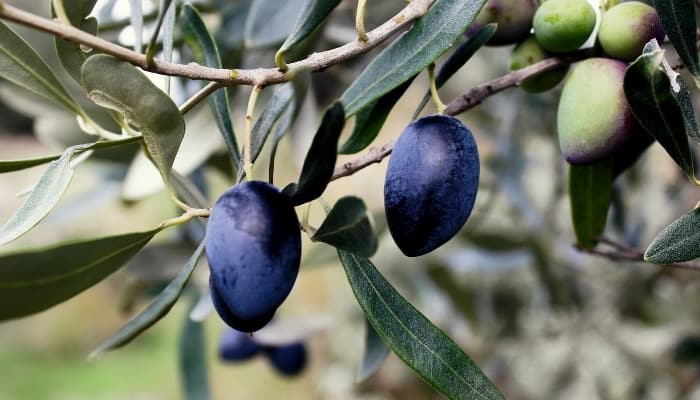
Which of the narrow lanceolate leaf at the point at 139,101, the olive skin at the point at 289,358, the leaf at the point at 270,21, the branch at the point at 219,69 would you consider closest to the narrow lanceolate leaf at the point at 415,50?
the branch at the point at 219,69

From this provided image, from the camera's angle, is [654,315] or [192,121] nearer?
[192,121]

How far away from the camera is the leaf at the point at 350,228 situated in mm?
411

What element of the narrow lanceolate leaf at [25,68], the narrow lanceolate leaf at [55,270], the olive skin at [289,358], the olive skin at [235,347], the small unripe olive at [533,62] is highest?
the narrow lanceolate leaf at [25,68]

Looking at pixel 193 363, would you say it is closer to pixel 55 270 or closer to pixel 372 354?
pixel 372 354

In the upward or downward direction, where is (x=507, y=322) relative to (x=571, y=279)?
downward

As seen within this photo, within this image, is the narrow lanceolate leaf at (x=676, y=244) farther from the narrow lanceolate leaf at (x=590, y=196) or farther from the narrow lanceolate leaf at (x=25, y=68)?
the narrow lanceolate leaf at (x=25, y=68)

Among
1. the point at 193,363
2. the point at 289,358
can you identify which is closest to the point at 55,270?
the point at 193,363

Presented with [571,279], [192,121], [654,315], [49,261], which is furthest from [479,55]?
[49,261]

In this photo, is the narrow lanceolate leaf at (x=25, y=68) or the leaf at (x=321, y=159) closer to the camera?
the leaf at (x=321, y=159)

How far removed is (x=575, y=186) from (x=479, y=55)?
108cm

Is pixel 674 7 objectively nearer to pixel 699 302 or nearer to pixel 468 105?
pixel 468 105

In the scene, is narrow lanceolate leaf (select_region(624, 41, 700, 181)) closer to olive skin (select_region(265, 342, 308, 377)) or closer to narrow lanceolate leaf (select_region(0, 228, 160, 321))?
→ narrow lanceolate leaf (select_region(0, 228, 160, 321))

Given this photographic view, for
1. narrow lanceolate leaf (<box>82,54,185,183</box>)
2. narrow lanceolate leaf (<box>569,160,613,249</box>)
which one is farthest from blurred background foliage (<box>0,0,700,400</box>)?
narrow lanceolate leaf (<box>82,54,185,183</box>)

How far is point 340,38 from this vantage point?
1.09 meters
